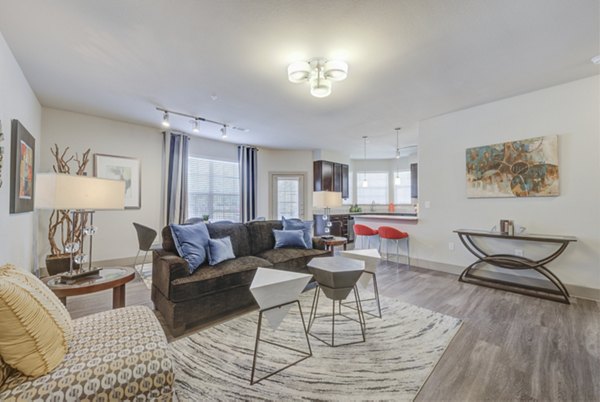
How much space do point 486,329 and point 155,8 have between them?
158 inches

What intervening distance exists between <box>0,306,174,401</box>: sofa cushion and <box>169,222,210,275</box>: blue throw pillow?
3.72ft

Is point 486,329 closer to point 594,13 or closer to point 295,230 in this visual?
point 295,230

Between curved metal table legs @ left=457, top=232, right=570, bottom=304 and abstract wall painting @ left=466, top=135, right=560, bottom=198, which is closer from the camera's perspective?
curved metal table legs @ left=457, top=232, right=570, bottom=304

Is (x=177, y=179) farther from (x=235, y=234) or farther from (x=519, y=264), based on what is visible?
(x=519, y=264)

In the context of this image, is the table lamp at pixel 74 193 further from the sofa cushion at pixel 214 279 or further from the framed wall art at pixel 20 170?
the framed wall art at pixel 20 170

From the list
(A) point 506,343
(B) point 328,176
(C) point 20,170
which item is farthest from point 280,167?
(A) point 506,343

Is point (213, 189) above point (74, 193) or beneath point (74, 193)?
above

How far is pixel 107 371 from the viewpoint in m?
1.15

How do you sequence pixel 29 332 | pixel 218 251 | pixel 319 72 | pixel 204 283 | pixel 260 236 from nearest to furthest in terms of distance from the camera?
pixel 29 332 < pixel 204 283 < pixel 319 72 < pixel 218 251 < pixel 260 236

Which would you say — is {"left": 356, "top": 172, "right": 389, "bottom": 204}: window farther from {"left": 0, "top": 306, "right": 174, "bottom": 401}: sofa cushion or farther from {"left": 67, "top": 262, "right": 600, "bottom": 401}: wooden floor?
{"left": 0, "top": 306, "right": 174, "bottom": 401}: sofa cushion

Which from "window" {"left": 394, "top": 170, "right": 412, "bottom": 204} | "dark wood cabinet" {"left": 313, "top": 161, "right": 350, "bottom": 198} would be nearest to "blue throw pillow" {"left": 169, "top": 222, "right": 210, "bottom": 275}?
"dark wood cabinet" {"left": 313, "top": 161, "right": 350, "bottom": 198}

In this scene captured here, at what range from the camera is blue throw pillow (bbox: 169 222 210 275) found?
104 inches

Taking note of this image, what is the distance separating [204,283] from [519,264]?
3.94 metres

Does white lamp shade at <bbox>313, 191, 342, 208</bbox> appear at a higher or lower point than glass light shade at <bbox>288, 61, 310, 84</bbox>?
lower
